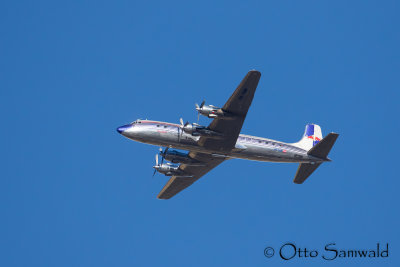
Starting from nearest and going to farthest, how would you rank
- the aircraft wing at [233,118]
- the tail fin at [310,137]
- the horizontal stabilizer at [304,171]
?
the aircraft wing at [233,118], the horizontal stabilizer at [304,171], the tail fin at [310,137]

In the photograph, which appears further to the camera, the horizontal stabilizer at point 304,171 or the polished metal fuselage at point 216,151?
the horizontal stabilizer at point 304,171

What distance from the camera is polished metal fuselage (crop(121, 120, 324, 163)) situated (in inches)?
1518

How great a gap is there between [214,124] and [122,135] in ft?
24.1

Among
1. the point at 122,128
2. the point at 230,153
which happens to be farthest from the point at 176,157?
the point at 122,128

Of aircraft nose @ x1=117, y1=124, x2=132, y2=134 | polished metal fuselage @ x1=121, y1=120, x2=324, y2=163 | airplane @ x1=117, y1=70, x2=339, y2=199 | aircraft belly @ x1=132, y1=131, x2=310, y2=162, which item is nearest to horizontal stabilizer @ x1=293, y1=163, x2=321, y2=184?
airplane @ x1=117, y1=70, x2=339, y2=199

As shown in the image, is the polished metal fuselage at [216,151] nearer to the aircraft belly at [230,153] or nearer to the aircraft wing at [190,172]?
the aircraft belly at [230,153]

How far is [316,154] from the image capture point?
40562mm

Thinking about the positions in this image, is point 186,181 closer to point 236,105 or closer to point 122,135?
point 122,135

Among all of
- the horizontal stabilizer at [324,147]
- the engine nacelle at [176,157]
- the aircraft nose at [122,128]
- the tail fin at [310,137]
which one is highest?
the tail fin at [310,137]

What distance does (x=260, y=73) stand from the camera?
3469 cm

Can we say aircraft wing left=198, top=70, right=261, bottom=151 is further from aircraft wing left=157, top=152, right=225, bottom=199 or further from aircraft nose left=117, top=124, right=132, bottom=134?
aircraft nose left=117, top=124, right=132, bottom=134

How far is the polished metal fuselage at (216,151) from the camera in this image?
1518 inches

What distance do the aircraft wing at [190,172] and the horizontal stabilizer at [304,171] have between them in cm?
652

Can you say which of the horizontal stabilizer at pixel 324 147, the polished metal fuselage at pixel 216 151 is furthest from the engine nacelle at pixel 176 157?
the horizontal stabilizer at pixel 324 147
